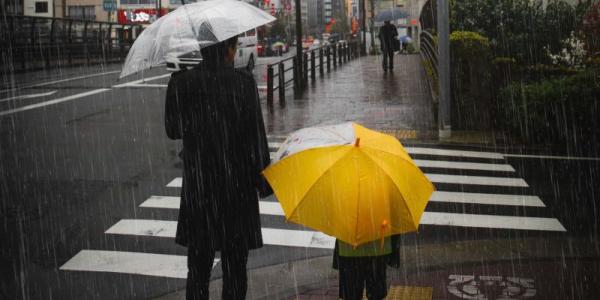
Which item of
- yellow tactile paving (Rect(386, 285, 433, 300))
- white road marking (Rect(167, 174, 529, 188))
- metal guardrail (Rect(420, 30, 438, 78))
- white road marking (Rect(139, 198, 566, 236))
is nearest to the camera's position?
yellow tactile paving (Rect(386, 285, 433, 300))

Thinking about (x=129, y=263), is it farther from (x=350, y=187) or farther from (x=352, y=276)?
(x=350, y=187)

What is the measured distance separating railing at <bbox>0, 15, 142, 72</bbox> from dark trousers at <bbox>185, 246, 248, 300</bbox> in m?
24.1

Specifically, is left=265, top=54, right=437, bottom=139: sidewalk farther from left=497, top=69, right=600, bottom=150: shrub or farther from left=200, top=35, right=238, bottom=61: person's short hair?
left=200, top=35, right=238, bottom=61: person's short hair

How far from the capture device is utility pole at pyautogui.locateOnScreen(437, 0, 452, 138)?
12.4m

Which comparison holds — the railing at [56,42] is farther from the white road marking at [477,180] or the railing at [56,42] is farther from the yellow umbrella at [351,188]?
the yellow umbrella at [351,188]

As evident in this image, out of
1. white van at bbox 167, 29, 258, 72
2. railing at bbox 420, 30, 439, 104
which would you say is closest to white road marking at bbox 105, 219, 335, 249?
railing at bbox 420, 30, 439, 104

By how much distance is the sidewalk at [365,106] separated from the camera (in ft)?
45.3

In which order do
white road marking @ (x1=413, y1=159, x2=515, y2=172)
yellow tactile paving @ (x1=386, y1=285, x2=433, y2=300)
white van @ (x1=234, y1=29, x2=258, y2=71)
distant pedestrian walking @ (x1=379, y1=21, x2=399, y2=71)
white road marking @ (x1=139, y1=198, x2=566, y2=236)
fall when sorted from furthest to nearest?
white van @ (x1=234, y1=29, x2=258, y2=71), distant pedestrian walking @ (x1=379, y1=21, x2=399, y2=71), white road marking @ (x1=413, y1=159, x2=515, y2=172), white road marking @ (x1=139, y1=198, x2=566, y2=236), yellow tactile paving @ (x1=386, y1=285, x2=433, y2=300)

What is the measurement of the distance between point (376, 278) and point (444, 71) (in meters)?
9.23

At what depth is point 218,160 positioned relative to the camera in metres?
3.78

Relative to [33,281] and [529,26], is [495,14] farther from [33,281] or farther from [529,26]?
[33,281]

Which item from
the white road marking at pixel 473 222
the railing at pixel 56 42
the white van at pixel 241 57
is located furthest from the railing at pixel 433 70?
the railing at pixel 56 42

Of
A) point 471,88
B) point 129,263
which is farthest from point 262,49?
point 129,263

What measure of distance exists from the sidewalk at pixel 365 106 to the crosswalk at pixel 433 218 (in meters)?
2.69
